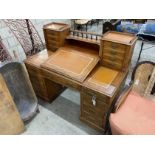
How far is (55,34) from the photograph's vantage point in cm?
218

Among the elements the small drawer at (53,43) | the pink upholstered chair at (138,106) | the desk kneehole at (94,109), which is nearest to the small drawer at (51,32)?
the small drawer at (53,43)

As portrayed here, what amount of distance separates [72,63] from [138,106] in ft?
3.27

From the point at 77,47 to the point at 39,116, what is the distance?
1.26m

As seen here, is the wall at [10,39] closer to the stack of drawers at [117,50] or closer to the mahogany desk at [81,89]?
the mahogany desk at [81,89]

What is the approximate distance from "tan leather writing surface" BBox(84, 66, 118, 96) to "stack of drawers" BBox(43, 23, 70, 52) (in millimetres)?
744

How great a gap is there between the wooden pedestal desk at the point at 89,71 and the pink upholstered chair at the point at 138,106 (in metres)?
0.15

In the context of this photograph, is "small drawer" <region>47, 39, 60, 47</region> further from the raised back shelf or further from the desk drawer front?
the desk drawer front

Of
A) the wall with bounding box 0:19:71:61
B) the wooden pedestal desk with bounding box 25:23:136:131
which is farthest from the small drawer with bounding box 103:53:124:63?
the wall with bounding box 0:19:71:61

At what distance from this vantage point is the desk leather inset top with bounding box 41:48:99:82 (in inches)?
73.0

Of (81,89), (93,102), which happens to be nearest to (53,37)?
(81,89)

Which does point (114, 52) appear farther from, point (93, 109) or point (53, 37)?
point (53, 37)

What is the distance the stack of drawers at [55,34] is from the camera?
216cm
